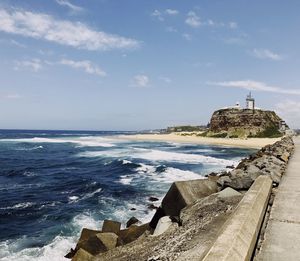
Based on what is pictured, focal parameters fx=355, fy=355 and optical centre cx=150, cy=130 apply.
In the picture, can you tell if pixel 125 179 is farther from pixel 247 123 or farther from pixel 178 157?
pixel 247 123

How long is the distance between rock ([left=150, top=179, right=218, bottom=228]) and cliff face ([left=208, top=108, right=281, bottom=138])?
208 ft

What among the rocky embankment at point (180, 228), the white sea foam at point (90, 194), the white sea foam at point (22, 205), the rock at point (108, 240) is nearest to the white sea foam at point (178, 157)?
the white sea foam at point (90, 194)

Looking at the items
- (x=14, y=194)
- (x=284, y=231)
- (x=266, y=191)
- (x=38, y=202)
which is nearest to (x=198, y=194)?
(x=266, y=191)

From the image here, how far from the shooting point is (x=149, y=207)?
54.5 feet

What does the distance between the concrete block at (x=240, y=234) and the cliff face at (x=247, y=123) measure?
67.5 m

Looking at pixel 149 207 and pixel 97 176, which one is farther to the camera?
pixel 97 176

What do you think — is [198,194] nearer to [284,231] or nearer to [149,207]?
[284,231]

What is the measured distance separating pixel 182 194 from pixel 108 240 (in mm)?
2393

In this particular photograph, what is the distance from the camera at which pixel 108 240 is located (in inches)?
384

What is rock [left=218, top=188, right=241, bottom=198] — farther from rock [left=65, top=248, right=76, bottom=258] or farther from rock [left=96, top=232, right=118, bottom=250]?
rock [left=65, top=248, right=76, bottom=258]

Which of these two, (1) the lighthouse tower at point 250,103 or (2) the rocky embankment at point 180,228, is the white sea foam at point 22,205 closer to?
(2) the rocky embankment at point 180,228

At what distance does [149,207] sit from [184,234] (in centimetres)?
1034

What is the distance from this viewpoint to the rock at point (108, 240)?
9.62 meters

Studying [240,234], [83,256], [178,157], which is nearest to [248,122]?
[178,157]
